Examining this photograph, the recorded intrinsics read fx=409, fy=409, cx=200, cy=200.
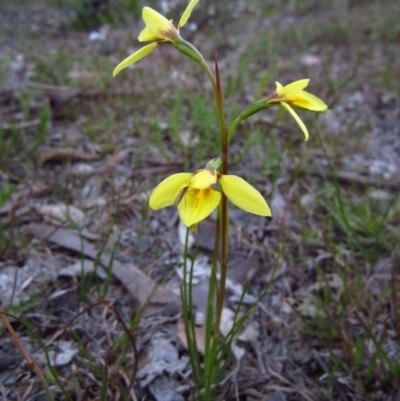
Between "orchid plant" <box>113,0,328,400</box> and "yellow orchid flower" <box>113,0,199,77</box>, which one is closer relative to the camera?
"orchid plant" <box>113,0,328,400</box>

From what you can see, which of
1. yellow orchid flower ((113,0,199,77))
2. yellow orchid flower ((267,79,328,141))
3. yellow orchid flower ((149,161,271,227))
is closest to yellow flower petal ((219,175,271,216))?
yellow orchid flower ((149,161,271,227))

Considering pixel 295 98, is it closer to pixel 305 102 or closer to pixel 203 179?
pixel 305 102

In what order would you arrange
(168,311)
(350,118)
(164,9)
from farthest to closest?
1. (164,9)
2. (350,118)
3. (168,311)

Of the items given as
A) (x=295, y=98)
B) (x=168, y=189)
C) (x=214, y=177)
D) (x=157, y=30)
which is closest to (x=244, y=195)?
(x=214, y=177)

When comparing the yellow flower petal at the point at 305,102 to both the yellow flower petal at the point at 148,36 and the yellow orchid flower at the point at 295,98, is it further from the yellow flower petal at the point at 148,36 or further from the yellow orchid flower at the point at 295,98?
the yellow flower petal at the point at 148,36

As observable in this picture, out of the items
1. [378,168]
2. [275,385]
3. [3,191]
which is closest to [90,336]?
[275,385]

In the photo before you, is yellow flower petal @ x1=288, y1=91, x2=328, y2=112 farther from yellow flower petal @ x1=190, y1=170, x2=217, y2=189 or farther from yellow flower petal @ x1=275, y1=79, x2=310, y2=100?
yellow flower petal @ x1=190, y1=170, x2=217, y2=189

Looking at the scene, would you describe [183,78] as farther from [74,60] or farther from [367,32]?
[367,32]
